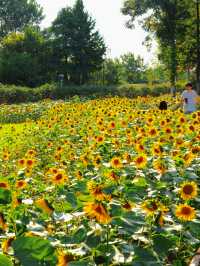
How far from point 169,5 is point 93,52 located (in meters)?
13.6

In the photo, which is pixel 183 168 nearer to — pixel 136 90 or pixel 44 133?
pixel 44 133

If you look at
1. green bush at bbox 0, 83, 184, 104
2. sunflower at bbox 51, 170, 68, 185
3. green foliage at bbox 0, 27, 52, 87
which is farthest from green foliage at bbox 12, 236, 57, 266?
green foliage at bbox 0, 27, 52, 87

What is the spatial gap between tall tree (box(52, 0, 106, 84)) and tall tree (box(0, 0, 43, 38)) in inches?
1038

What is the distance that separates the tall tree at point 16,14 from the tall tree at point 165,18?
3943 cm

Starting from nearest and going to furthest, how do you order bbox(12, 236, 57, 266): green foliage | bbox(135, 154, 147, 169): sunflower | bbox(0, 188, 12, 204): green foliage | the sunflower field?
bbox(12, 236, 57, 266): green foliage
the sunflower field
bbox(0, 188, 12, 204): green foliage
bbox(135, 154, 147, 169): sunflower

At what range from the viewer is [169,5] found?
1486 inches

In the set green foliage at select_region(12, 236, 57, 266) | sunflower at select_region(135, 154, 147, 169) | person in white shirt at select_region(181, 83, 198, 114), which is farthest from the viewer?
person in white shirt at select_region(181, 83, 198, 114)

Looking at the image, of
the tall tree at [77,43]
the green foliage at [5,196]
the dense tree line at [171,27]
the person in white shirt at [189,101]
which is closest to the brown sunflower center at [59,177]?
the green foliage at [5,196]

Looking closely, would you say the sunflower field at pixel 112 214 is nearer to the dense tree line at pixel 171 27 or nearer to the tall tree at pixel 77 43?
the dense tree line at pixel 171 27

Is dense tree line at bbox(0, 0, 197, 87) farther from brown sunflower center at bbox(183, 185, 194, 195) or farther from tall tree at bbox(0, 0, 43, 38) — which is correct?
brown sunflower center at bbox(183, 185, 194, 195)

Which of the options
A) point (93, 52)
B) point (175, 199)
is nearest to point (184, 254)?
point (175, 199)

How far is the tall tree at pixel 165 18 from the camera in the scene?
36.9 metres

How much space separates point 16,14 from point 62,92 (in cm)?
4399

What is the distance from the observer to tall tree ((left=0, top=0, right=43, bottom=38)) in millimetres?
76062
